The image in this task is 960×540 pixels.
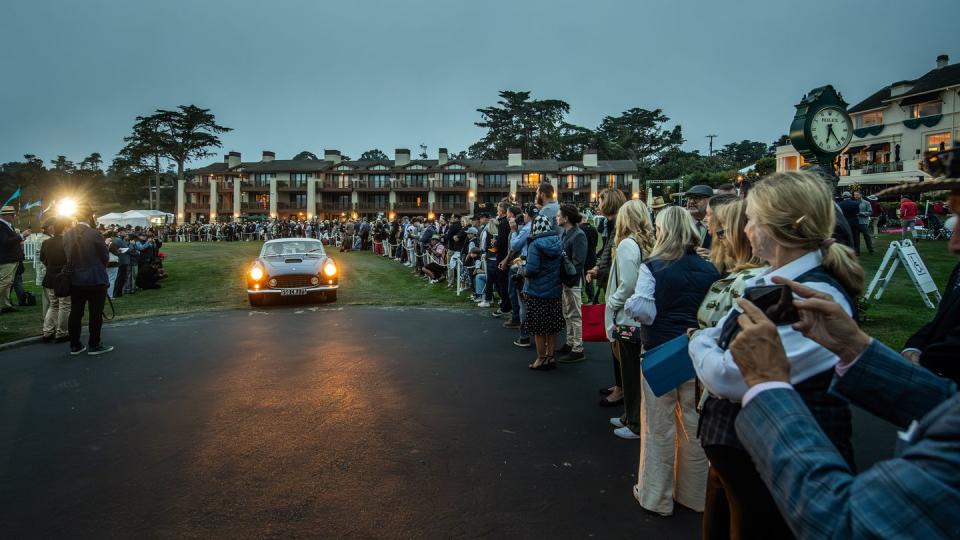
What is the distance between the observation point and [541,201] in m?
8.35

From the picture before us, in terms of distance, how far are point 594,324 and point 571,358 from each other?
4.60 feet

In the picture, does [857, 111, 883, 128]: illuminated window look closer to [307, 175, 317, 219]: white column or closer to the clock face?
the clock face

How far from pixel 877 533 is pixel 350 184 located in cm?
7365

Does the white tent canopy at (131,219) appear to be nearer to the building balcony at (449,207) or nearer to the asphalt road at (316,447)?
the building balcony at (449,207)

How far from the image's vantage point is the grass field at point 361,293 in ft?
29.4

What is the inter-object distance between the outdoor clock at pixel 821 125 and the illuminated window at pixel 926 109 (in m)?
43.4

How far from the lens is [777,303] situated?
1.39 metres

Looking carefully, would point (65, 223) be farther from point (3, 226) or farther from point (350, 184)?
point (350, 184)

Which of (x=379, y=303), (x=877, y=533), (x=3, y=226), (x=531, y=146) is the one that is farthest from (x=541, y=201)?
(x=531, y=146)

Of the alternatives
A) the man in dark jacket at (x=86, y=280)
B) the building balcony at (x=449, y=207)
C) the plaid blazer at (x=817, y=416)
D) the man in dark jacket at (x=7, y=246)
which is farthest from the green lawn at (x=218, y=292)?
the building balcony at (x=449, y=207)

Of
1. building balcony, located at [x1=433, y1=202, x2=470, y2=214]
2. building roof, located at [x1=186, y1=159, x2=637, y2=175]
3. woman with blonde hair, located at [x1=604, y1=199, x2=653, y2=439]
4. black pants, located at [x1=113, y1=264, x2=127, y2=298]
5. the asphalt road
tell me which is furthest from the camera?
building balcony, located at [x1=433, y1=202, x2=470, y2=214]

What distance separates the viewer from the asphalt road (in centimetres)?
338

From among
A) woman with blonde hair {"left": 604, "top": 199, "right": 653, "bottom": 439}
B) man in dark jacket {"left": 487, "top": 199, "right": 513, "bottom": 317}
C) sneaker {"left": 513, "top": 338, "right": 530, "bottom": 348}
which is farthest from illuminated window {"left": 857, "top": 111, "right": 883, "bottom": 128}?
woman with blonde hair {"left": 604, "top": 199, "right": 653, "bottom": 439}

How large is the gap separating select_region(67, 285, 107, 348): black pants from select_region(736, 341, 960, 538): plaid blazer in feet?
31.0
